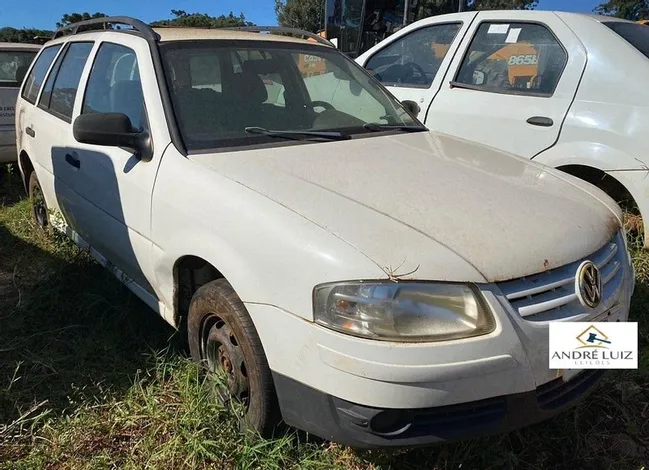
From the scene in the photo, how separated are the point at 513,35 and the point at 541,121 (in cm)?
80

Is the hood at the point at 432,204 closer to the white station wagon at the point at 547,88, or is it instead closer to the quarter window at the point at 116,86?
the quarter window at the point at 116,86

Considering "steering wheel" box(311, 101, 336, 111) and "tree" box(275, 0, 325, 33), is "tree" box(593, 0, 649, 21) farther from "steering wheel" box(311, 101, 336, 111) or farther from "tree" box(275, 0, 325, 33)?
"steering wheel" box(311, 101, 336, 111)

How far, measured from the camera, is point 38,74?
4512mm

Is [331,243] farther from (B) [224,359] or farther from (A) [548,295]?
(B) [224,359]

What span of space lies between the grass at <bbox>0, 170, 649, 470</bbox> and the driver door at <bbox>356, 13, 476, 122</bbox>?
2124 millimetres

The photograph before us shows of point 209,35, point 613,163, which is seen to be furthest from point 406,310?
point 613,163

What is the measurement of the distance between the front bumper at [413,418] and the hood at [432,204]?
42 centimetres

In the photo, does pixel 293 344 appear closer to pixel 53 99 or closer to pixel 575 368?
pixel 575 368

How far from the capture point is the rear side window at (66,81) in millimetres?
3617

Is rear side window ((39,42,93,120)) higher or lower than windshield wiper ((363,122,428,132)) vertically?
higher

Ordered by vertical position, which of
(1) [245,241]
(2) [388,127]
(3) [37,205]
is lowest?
(3) [37,205]

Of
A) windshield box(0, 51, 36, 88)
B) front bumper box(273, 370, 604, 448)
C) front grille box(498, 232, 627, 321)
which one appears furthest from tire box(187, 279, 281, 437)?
windshield box(0, 51, 36, 88)

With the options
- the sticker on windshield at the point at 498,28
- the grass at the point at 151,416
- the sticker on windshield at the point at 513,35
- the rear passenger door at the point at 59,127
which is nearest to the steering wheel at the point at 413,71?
the sticker on windshield at the point at 498,28

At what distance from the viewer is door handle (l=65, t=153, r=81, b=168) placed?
3.31 meters
